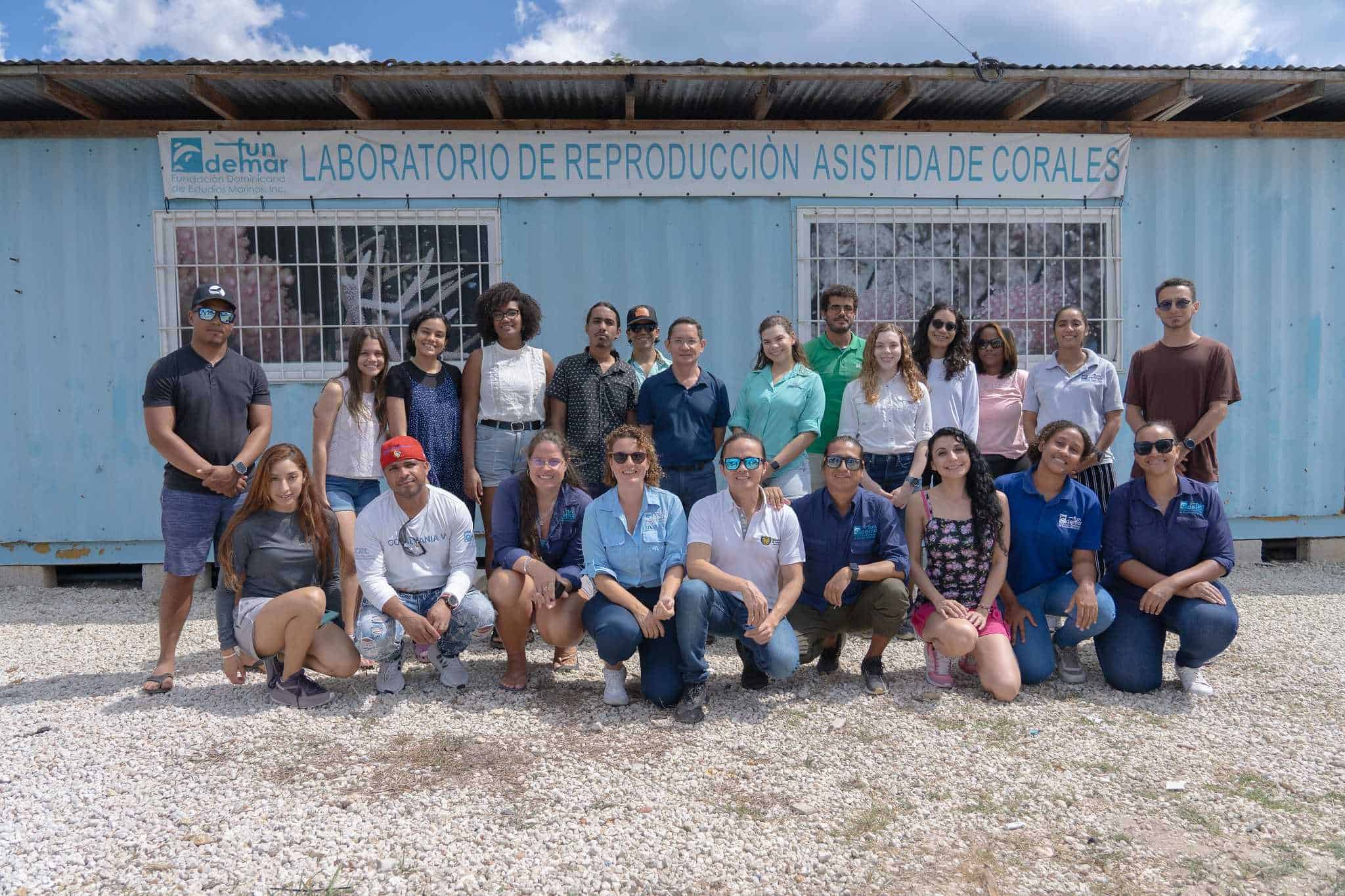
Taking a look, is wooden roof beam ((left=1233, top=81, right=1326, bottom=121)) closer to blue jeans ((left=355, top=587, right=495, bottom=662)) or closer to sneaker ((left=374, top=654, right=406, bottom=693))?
blue jeans ((left=355, top=587, right=495, bottom=662))

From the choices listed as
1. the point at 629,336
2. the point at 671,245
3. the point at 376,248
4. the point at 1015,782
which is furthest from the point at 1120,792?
the point at 376,248

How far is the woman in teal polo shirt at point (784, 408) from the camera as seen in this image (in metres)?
4.59

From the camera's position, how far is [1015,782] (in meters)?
3.12

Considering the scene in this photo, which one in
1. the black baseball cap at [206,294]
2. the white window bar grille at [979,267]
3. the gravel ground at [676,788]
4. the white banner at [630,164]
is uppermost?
the white banner at [630,164]

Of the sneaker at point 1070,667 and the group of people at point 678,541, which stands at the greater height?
the group of people at point 678,541

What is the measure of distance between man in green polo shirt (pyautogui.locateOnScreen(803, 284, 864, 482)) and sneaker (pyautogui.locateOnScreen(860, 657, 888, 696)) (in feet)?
4.25

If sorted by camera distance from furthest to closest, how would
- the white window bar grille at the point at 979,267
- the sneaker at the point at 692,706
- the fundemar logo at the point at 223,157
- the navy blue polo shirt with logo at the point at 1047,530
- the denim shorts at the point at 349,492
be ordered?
the white window bar grille at the point at 979,267 < the fundemar logo at the point at 223,157 < the denim shorts at the point at 349,492 < the navy blue polo shirt with logo at the point at 1047,530 < the sneaker at the point at 692,706

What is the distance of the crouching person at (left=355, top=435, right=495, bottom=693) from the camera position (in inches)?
156

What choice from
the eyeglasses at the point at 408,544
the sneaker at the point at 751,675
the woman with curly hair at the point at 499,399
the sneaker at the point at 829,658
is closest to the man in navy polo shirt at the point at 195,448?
the eyeglasses at the point at 408,544

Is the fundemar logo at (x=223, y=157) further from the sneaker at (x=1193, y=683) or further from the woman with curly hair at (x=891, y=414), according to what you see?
the sneaker at (x=1193, y=683)

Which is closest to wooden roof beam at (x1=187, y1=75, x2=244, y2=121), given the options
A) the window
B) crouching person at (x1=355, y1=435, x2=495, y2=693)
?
the window

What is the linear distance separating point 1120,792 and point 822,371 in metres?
2.71

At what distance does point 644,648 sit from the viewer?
3.99 meters

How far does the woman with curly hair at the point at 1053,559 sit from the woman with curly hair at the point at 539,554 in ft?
7.26
